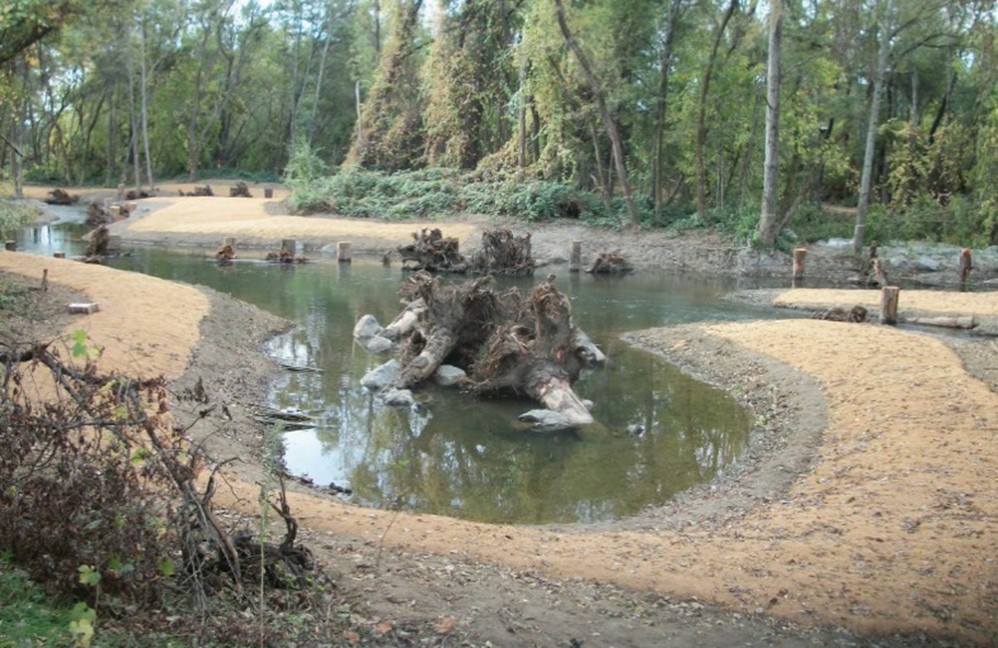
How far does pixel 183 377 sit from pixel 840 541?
8.76m

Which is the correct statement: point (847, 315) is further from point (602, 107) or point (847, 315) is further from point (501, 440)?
point (602, 107)

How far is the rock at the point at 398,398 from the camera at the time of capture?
13312 millimetres

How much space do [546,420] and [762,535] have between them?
15.8ft

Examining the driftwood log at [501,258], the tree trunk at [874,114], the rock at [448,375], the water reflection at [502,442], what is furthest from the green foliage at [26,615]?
the tree trunk at [874,114]

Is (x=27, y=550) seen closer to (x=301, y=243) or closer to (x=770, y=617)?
(x=770, y=617)

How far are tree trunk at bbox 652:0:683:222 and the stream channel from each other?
1520cm

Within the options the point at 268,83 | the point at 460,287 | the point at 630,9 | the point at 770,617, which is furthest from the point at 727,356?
the point at 268,83

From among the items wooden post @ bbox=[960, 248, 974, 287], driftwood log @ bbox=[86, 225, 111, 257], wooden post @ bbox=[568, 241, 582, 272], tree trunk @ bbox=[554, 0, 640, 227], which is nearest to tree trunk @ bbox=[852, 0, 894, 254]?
wooden post @ bbox=[960, 248, 974, 287]

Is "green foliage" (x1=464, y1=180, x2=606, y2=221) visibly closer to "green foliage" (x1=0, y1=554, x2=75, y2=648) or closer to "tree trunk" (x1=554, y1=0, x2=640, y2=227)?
"tree trunk" (x1=554, y1=0, x2=640, y2=227)

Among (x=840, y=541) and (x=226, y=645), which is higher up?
(x=226, y=645)

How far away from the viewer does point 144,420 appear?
469 centimetres

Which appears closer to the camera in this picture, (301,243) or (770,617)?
(770,617)

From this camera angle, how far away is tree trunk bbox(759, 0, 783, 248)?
2772 cm

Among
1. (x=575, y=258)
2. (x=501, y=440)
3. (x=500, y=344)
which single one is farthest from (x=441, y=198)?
(x=501, y=440)
